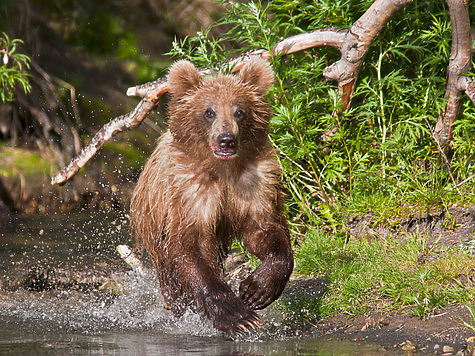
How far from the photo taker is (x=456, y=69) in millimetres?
6402

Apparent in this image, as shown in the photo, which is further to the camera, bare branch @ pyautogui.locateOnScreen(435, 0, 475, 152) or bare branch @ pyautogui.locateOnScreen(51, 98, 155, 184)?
bare branch @ pyautogui.locateOnScreen(51, 98, 155, 184)

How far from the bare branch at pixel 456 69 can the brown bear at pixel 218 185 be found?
1.68 metres

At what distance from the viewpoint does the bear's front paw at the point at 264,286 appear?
523 cm

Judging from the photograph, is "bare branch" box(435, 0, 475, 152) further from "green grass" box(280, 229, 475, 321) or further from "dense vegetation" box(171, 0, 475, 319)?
"green grass" box(280, 229, 475, 321)

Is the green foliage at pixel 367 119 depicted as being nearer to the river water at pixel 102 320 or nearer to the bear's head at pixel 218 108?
the bear's head at pixel 218 108

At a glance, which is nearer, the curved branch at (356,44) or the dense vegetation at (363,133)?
the curved branch at (356,44)

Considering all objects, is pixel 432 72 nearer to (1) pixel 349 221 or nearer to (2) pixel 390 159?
(2) pixel 390 159

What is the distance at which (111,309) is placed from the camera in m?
6.32

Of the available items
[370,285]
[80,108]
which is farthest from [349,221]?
[80,108]

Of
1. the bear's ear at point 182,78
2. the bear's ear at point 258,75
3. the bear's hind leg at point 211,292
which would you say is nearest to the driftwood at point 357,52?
the bear's ear at point 258,75

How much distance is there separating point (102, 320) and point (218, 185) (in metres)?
1.46

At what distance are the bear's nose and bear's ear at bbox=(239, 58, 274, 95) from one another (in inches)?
27.0

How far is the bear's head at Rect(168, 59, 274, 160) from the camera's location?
17.9ft

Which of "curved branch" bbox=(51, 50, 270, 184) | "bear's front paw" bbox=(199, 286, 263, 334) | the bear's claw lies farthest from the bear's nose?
"curved branch" bbox=(51, 50, 270, 184)
